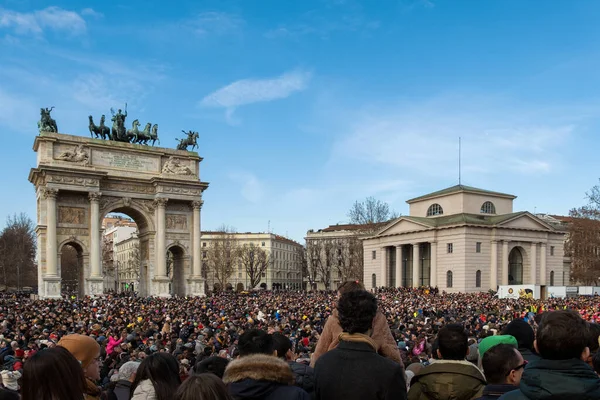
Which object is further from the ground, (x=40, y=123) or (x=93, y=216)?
(x=40, y=123)

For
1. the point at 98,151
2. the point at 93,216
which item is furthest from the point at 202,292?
the point at 98,151

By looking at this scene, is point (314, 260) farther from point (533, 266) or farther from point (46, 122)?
point (46, 122)

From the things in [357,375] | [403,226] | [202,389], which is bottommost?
[357,375]

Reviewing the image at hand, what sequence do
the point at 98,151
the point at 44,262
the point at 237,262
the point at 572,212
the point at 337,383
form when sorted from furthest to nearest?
the point at 237,262
the point at 572,212
the point at 98,151
the point at 44,262
the point at 337,383

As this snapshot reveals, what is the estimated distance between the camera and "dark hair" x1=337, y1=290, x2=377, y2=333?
4043 millimetres

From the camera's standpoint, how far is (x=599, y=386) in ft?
9.49

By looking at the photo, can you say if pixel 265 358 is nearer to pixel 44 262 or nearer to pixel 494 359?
pixel 494 359

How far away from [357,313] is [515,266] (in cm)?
6238

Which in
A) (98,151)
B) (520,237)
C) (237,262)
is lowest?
(237,262)

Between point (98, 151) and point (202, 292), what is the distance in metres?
14.8

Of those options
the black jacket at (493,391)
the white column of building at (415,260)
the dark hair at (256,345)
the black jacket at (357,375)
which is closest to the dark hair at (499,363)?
the black jacket at (493,391)

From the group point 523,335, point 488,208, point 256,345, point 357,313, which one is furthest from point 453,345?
point 488,208

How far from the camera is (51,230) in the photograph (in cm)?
4219

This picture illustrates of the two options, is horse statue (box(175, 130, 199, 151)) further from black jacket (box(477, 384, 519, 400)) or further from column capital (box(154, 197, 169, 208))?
black jacket (box(477, 384, 519, 400))
